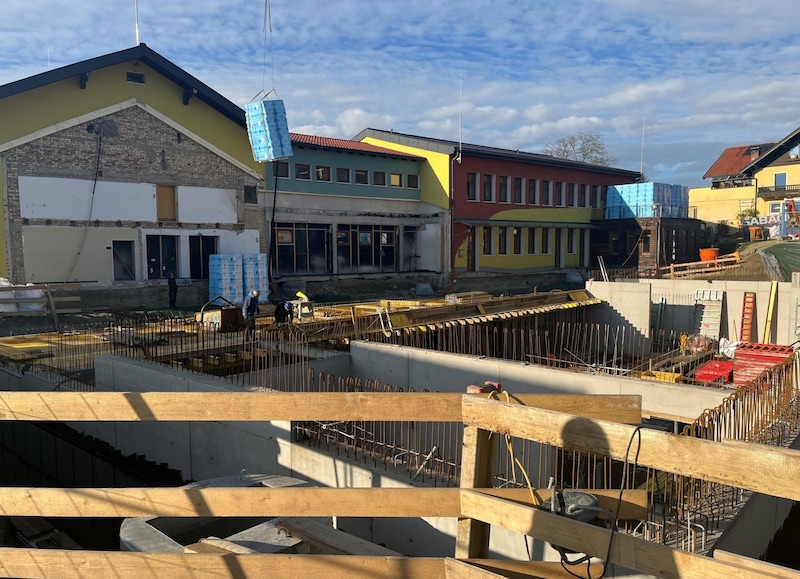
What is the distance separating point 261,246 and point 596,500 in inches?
1104

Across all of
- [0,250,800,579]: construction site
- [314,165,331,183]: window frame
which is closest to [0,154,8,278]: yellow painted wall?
[0,250,800,579]: construction site

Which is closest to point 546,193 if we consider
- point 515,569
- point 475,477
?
point 475,477

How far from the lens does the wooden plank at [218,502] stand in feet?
11.2

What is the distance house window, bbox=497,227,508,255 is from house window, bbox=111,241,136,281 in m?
21.5

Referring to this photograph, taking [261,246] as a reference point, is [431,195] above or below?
above

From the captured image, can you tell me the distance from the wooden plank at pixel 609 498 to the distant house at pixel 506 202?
105ft

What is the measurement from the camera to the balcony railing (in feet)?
149

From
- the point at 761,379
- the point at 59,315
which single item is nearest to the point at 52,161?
the point at 59,315

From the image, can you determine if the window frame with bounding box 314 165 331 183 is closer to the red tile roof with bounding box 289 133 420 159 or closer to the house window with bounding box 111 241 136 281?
the red tile roof with bounding box 289 133 420 159

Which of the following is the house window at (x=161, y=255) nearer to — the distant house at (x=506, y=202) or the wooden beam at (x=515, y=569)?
the distant house at (x=506, y=202)

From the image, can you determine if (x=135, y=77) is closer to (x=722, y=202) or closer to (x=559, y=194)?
(x=559, y=194)

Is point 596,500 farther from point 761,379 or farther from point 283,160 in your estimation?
point 283,160

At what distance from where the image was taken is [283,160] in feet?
103

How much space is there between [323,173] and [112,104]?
10.8 metres
